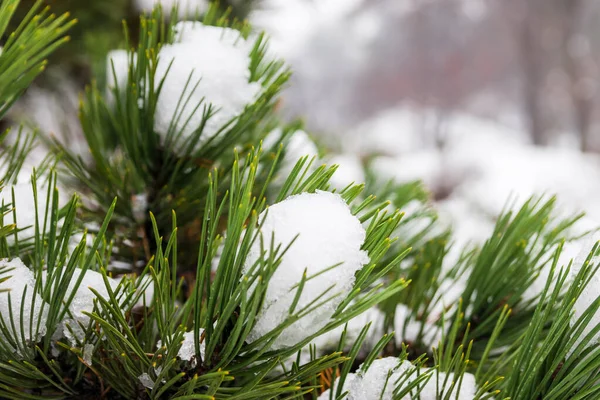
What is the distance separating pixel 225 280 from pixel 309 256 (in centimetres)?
4

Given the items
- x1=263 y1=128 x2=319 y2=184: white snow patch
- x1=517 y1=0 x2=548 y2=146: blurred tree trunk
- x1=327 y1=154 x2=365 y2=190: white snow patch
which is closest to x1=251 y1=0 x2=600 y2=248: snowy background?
x1=517 y1=0 x2=548 y2=146: blurred tree trunk

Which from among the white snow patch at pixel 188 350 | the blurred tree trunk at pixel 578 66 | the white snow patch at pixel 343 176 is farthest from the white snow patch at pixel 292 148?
the blurred tree trunk at pixel 578 66

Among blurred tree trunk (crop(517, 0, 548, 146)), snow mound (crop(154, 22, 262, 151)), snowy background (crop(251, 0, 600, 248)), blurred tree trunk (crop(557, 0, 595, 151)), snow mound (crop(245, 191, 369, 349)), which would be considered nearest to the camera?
snow mound (crop(245, 191, 369, 349))

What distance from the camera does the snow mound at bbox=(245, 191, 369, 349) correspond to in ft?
0.76

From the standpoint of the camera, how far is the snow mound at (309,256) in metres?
0.23

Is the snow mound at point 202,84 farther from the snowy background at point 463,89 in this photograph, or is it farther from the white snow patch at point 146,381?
the snowy background at point 463,89

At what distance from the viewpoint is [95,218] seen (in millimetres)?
444

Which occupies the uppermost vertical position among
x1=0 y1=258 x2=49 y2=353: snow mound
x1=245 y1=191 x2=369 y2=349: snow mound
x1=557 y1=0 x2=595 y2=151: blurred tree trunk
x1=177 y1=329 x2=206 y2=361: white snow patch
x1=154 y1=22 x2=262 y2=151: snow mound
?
x1=557 y1=0 x2=595 y2=151: blurred tree trunk

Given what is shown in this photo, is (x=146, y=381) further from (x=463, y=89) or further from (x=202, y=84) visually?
(x=463, y=89)

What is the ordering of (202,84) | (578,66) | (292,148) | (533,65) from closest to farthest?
1. (202,84)
2. (292,148)
3. (578,66)
4. (533,65)

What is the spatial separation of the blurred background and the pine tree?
73 cm

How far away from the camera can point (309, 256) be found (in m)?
0.23

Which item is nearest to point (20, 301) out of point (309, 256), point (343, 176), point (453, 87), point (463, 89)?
point (309, 256)

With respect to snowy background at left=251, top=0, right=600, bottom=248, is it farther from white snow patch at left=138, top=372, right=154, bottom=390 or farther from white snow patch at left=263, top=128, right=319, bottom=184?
white snow patch at left=138, top=372, right=154, bottom=390
